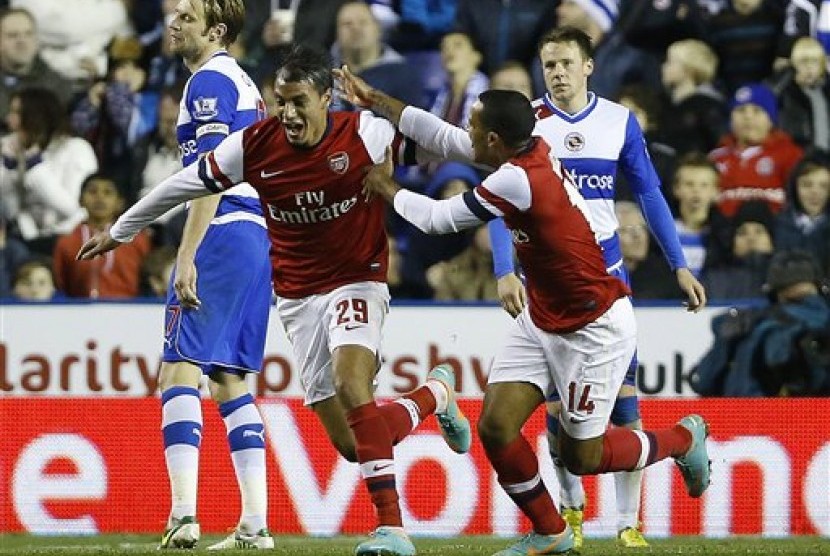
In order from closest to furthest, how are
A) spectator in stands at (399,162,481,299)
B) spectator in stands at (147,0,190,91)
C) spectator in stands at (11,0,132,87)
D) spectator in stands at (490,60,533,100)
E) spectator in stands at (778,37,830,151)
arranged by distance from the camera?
1. spectator in stands at (399,162,481,299)
2. spectator in stands at (778,37,830,151)
3. spectator in stands at (490,60,533,100)
4. spectator in stands at (147,0,190,91)
5. spectator in stands at (11,0,132,87)

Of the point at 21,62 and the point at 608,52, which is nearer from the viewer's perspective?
the point at 608,52

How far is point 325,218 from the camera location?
830 centimetres

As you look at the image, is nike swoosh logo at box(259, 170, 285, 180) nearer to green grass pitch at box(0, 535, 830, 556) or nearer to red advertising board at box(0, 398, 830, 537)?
green grass pitch at box(0, 535, 830, 556)

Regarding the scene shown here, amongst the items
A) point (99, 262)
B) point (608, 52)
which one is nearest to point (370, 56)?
point (608, 52)

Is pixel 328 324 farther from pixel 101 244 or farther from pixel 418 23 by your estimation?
pixel 418 23

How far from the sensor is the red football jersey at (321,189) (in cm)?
816

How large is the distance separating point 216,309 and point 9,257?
5.06 meters

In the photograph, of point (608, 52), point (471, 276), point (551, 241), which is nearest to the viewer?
point (551, 241)

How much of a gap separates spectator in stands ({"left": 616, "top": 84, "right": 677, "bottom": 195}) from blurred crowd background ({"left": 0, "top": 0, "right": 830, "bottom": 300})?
0.05 ft

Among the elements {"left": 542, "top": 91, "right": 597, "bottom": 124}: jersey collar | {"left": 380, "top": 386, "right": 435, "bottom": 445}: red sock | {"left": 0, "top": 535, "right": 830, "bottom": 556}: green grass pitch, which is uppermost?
{"left": 542, "top": 91, "right": 597, "bottom": 124}: jersey collar

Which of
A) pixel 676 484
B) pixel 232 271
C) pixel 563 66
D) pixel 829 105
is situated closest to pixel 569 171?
pixel 563 66

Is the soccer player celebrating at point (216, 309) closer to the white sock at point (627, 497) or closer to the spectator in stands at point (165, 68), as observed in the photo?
the white sock at point (627, 497)

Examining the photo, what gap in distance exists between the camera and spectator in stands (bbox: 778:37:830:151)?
13492 mm

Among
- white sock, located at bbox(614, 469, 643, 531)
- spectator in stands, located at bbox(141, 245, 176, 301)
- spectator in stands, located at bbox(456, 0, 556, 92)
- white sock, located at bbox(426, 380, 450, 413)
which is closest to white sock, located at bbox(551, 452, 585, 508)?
white sock, located at bbox(614, 469, 643, 531)
